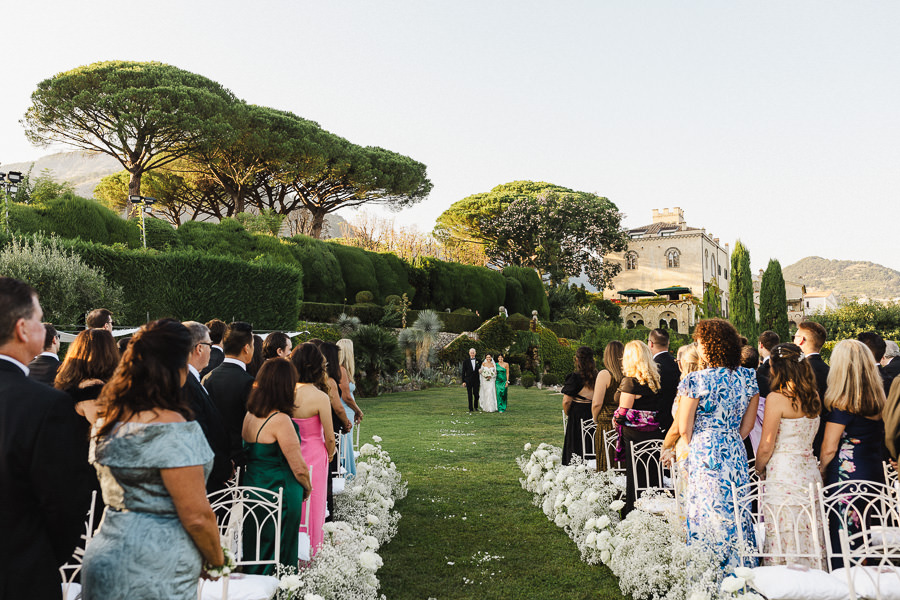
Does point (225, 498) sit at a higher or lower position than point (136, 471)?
lower

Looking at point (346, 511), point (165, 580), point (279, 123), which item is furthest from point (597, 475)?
point (279, 123)

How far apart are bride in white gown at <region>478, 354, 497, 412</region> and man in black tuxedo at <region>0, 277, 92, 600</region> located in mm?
14996

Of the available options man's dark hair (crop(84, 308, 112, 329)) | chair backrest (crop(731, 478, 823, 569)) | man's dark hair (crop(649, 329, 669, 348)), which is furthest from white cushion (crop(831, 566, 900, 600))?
man's dark hair (crop(84, 308, 112, 329))

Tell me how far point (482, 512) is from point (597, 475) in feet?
4.86

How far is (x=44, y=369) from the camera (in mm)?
3980

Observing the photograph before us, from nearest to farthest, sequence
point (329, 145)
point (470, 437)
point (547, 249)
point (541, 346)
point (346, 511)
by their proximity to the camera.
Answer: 1. point (346, 511)
2. point (470, 437)
3. point (541, 346)
4. point (329, 145)
5. point (547, 249)

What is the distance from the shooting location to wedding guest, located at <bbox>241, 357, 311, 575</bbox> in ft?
12.2

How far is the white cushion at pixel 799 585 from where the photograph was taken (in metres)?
3.15

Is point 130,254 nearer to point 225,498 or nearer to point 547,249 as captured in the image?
point 225,498

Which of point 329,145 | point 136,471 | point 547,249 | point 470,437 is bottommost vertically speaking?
point 470,437

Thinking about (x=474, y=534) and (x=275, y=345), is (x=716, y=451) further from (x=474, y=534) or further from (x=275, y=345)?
(x=275, y=345)

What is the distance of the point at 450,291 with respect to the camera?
117 ft

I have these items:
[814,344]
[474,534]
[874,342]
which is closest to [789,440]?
[814,344]

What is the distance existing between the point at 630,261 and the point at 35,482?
66.8 m
